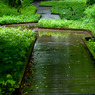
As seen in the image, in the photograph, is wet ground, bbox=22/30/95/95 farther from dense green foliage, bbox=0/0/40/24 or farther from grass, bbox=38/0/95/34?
dense green foliage, bbox=0/0/40/24

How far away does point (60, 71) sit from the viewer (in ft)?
21.1

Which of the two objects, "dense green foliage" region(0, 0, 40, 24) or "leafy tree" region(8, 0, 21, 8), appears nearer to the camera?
"dense green foliage" region(0, 0, 40, 24)

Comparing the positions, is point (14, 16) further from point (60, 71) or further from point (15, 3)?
point (60, 71)

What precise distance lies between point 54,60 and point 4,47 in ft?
7.24

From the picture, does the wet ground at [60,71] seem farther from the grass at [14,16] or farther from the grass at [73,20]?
the grass at [14,16]

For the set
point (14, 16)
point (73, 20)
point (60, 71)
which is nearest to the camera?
point (60, 71)

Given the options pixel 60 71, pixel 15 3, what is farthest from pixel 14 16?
pixel 60 71

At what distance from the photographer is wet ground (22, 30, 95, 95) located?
5.14 meters

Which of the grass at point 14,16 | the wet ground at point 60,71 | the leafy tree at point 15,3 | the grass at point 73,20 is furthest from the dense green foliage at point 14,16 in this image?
the wet ground at point 60,71

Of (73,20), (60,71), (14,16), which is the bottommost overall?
(73,20)

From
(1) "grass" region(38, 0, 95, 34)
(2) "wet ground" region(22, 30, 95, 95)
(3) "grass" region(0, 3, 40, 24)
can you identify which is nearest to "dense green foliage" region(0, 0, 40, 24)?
(3) "grass" region(0, 3, 40, 24)

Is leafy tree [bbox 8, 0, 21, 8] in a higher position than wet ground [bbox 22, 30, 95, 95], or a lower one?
lower

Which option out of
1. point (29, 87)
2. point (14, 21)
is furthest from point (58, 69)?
point (14, 21)

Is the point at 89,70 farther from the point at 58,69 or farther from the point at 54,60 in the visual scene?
the point at 54,60
